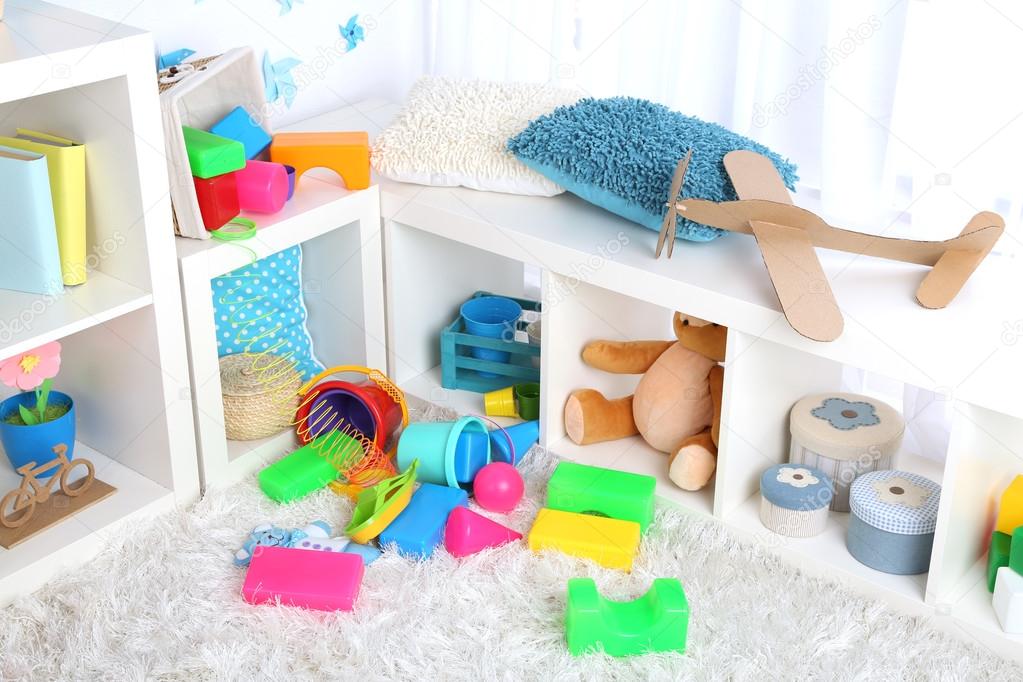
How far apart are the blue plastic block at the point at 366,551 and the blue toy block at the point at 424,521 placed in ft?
0.06

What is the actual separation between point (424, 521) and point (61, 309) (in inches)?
20.4

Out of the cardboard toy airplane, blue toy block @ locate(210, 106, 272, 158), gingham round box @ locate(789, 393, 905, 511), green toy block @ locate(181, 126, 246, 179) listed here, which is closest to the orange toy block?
blue toy block @ locate(210, 106, 272, 158)

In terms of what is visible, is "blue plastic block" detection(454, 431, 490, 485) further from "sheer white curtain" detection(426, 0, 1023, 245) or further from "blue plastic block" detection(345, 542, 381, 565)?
"sheer white curtain" detection(426, 0, 1023, 245)

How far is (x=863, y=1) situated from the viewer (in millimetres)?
1642

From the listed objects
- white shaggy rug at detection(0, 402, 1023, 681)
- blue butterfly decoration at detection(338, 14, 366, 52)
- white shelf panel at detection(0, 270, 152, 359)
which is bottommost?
white shaggy rug at detection(0, 402, 1023, 681)

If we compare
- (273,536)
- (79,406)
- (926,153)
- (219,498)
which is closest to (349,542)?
(273,536)

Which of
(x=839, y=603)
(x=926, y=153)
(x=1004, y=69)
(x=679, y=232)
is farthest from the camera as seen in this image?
(x=926, y=153)

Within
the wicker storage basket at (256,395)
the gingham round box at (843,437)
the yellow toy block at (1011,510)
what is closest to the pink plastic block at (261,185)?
the wicker storage basket at (256,395)

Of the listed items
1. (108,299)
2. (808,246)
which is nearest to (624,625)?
(808,246)

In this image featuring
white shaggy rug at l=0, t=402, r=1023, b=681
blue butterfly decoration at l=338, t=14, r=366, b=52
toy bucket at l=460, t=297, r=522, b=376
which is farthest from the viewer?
blue butterfly decoration at l=338, t=14, r=366, b=52

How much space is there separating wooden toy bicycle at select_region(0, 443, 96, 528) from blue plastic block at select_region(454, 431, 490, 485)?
49 centimetres

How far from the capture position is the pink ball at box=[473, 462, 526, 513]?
1.51 metres

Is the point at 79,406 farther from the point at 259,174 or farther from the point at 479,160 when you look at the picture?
the point at 479,160

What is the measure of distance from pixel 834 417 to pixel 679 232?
1.05ft
